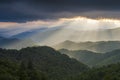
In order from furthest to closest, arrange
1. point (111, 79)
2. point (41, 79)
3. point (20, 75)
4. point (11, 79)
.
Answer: point (111, 79)
point (41, 79)
point (20, 75)
point (11, 79)

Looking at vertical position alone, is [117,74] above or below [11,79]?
below

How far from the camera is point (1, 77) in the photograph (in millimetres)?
148875

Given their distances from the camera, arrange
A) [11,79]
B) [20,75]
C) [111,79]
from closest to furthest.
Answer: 1. [11,79]
2. [20,75]
3. [111,79]

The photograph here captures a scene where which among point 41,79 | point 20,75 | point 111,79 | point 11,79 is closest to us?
point 11,79

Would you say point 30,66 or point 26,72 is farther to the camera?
point 30,66

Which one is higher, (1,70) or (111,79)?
(1,70)

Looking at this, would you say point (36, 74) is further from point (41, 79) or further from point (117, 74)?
point (117, 74)

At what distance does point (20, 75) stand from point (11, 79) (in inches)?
553

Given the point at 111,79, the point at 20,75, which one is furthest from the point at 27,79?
the point at 111,79

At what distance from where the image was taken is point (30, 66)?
570 ft

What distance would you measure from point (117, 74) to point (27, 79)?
72.4m

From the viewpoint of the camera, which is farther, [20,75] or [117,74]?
[117,74]

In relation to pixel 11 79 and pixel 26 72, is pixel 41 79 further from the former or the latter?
pixel 11 79

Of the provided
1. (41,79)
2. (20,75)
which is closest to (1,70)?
(20,75)
